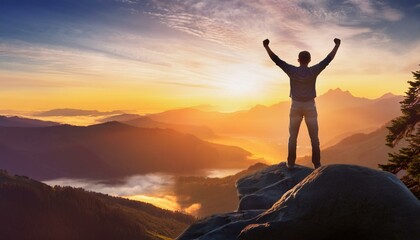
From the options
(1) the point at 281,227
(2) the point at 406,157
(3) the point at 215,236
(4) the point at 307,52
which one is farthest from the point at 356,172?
(2) the point at 406,157

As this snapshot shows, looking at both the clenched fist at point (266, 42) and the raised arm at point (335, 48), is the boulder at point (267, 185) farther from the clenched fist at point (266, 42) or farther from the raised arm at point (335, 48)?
the clenched fist at point (266, 42)

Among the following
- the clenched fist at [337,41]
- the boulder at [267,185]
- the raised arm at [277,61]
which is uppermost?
the clenched fist at [337,41]

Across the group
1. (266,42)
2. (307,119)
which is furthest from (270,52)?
(307,119)

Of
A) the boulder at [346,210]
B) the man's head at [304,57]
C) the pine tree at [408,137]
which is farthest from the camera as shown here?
the pine tree at [408,137]

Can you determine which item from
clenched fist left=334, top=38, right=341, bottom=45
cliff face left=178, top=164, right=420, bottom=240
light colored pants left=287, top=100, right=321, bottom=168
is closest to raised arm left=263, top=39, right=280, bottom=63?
light colored pants left=287, top=100, right=321, bottom=168

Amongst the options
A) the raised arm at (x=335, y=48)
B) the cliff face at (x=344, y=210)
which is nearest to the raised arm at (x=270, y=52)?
the raised arm at (x=335, y=48)

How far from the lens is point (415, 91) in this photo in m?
25.9

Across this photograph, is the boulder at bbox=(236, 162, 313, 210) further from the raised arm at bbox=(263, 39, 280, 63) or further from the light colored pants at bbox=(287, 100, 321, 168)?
the raised arm at bbox=(263, 39, 280, 63)

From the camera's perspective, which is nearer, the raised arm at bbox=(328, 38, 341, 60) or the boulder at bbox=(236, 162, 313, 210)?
the raised arm at bbox=(328, 38, 341, 60)

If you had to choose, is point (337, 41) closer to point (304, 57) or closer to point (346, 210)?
point (304, 57)

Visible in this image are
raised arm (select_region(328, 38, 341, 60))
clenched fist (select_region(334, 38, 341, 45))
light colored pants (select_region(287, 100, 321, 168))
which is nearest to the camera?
raised arm (select_region(328, 38, 341, 60))

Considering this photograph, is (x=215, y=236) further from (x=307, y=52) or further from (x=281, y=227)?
(x=307, y=52)

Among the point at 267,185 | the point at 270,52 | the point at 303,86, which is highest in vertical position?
the point at 270,52

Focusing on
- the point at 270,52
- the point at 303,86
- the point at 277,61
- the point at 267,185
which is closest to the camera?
the point at 303,86
